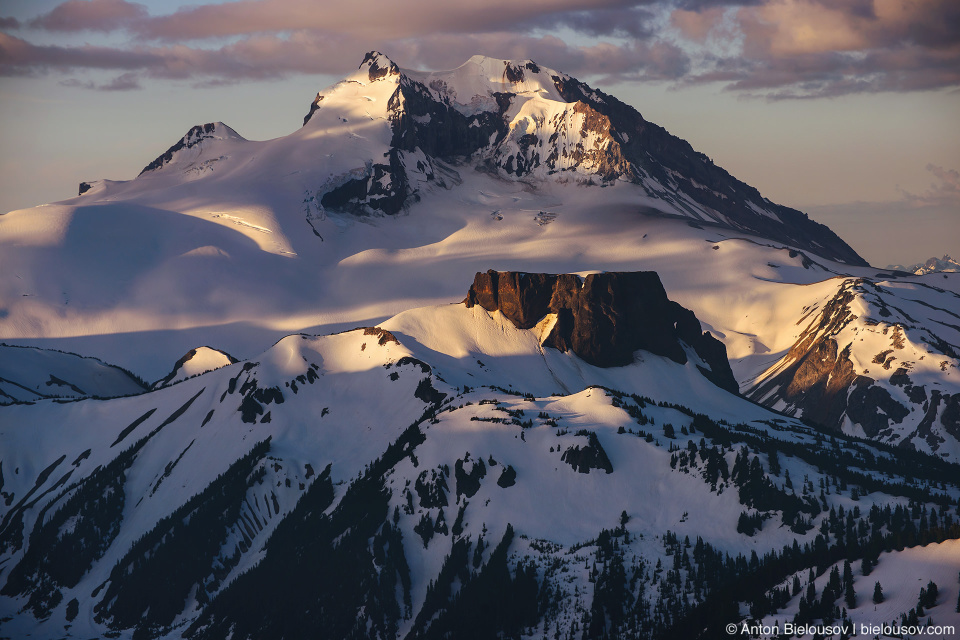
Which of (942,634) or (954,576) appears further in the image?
(954,576)

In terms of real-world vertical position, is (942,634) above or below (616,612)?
above

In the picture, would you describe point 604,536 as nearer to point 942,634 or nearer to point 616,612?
point 616,612

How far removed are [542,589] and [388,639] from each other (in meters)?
→ 24.5

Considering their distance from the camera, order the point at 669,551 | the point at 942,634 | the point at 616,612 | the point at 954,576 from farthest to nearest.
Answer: the point at 669,551 < the point at 616,612 < the point at 954,576 < the point at 942,634

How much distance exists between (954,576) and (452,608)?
245 ft

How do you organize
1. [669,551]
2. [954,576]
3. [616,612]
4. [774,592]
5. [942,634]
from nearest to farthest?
[942,634]
[954,576]
[774,592]
[616,612]
[669,551]

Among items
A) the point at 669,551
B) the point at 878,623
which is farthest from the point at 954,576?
the point at 669,551

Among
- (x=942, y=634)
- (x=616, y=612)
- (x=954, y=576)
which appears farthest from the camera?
(x=616, y=612)

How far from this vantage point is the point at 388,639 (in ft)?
650

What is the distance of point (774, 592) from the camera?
155 metres

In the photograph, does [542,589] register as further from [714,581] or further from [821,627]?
[821,627]

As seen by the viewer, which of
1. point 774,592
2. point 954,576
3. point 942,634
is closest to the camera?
point 942,634

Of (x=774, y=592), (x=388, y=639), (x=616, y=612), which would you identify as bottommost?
(x=388, y=639)

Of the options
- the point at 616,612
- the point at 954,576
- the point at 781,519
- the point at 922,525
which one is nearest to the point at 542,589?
the point at 616,612
